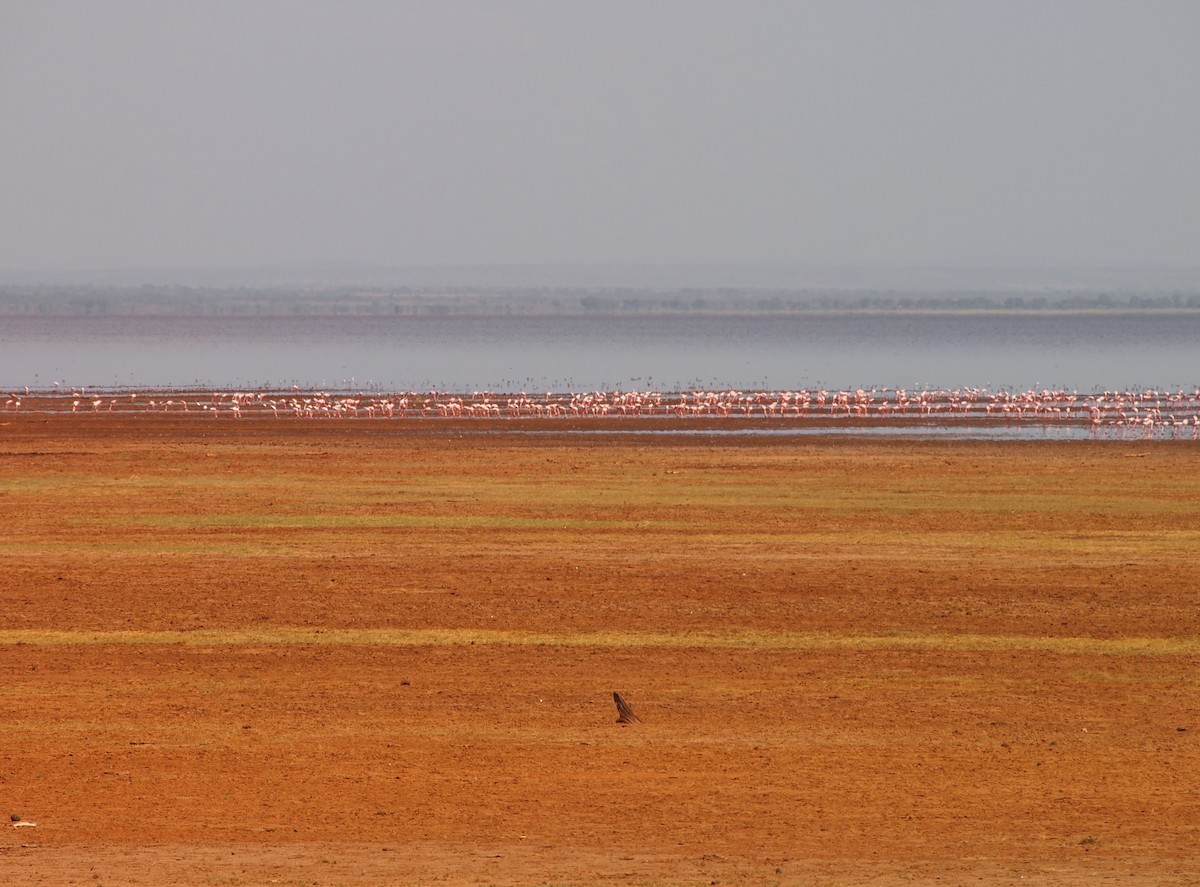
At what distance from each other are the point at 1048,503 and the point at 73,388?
1797 inches

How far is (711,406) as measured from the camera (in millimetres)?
48219

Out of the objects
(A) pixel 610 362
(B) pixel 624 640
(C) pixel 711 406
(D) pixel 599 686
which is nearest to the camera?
(D) pixel 599 686

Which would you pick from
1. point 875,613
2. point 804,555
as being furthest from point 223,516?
point 875,613

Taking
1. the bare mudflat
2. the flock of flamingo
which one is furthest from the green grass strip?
the flock of flamingo

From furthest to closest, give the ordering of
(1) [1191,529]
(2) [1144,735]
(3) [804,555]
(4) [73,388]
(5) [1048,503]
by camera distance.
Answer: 1. (4) [73,388]
2. (5) [1048,503]
3. (1) [1191,529]
4. (3) [804,555]
5. (2) [1144,735]

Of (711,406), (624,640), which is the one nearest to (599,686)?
(624,640)

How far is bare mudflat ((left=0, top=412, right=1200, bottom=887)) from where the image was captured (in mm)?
8852

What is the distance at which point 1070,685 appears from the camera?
499 inches

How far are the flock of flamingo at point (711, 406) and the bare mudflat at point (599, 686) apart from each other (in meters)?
18.8

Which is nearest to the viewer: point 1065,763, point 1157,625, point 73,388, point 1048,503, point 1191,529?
point 1065,763

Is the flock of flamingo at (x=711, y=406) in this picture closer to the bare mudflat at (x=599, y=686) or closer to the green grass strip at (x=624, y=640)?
the bare mudflat at (x=599, y=686)

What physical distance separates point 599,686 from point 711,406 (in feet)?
118

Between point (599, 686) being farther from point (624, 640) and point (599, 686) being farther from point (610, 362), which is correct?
point (610, 362)

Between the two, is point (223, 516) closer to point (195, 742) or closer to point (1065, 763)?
point (195, 742)
